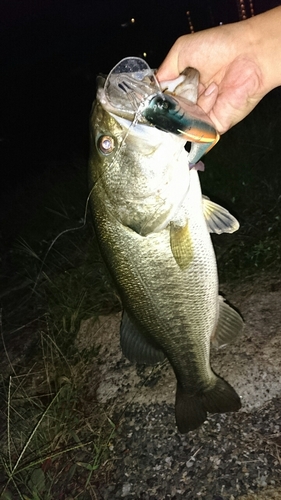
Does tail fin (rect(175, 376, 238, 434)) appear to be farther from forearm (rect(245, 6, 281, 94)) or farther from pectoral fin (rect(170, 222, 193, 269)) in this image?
forearm (rect(245, 6, 281, 94))

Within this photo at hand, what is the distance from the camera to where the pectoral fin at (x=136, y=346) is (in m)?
2.22

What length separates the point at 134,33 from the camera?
24.3 metres

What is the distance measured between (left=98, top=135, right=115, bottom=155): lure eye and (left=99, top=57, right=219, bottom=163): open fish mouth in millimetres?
112

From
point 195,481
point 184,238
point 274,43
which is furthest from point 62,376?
point 274,43

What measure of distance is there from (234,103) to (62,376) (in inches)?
98.1

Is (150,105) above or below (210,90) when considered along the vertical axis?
above

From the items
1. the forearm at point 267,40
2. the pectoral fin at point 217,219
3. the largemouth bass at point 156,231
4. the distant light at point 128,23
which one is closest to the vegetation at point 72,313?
the largemouth bass at point 156,231

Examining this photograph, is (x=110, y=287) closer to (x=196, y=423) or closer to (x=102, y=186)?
(x=196, y=423)

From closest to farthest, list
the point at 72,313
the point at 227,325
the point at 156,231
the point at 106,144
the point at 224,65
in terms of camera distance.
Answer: the point at 106,144, the point at 156,231, the point at 224,65, the point at 227,325, the point at 72,313

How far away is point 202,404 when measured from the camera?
2279 millimetres

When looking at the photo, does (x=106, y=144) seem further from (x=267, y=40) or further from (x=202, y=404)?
(x=202, y=404)

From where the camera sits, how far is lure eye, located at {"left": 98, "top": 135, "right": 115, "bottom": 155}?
167cm

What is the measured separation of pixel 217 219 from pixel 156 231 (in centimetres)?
32

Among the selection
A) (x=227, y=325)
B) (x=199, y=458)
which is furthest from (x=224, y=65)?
(x=199, y=458)
